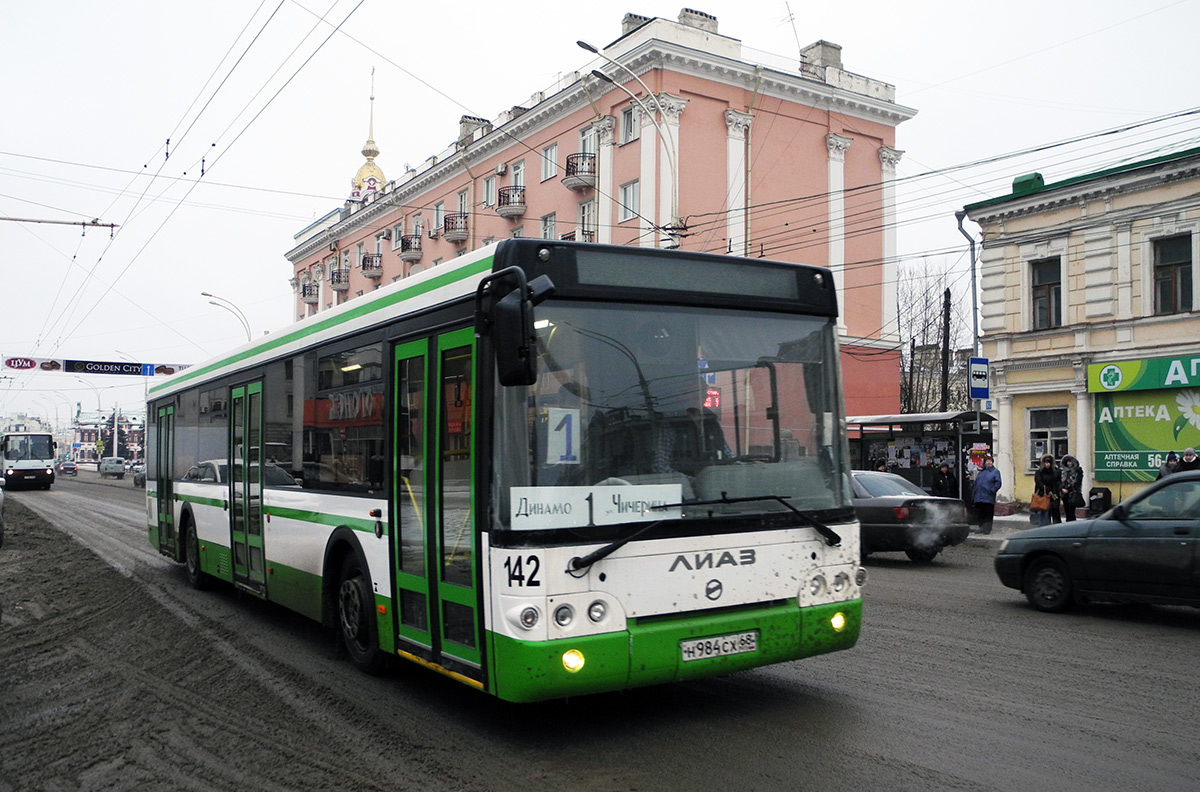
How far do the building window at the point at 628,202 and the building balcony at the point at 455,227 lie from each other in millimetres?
10977

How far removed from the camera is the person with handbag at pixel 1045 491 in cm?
2044

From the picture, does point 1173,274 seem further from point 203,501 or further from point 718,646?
point 718,646

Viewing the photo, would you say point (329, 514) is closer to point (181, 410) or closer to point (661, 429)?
point (661, 429)

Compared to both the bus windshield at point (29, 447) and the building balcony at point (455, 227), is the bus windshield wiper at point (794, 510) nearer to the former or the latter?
the building balcony at point (455, 227)

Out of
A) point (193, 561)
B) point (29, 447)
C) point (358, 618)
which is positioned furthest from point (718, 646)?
point (29, 447)

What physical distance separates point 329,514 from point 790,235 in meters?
31.4

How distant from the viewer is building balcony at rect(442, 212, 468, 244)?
1740 inches

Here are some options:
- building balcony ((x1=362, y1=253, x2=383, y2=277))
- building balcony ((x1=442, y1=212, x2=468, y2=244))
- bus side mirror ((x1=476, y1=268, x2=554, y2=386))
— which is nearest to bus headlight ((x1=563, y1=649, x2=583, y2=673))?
bus side mirror ((x1=476, y1=268, x2=554, y2=386))

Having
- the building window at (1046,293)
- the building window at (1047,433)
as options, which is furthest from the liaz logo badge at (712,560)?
the building window at (1046,293)

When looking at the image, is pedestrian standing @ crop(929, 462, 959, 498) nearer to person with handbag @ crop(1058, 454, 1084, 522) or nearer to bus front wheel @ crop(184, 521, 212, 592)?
person with handbag @ crop(1058, 454, 1084, 522)

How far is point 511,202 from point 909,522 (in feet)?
91.7

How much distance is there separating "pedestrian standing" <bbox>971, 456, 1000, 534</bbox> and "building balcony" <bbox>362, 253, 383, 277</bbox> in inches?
1476

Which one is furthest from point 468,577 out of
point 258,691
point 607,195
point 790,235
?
point 790,235

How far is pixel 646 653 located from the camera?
569 centimetres
